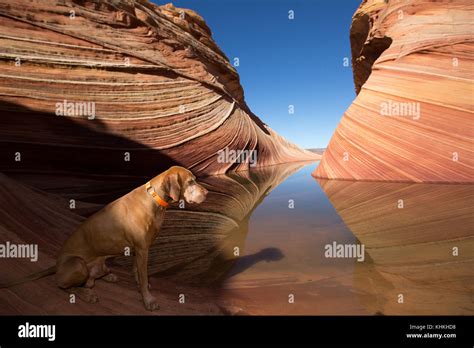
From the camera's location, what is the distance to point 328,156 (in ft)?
43.0

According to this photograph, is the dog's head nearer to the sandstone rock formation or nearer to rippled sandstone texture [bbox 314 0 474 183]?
the sandstone rock formation

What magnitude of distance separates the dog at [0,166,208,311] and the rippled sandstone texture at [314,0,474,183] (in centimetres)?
945

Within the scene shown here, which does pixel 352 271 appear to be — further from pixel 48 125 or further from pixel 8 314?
pixel 48 125

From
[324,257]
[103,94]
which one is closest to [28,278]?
[324,257]

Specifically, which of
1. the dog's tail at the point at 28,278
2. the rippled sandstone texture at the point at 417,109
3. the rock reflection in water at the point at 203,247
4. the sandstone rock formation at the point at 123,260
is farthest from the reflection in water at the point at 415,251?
the rippled sandstone texture at the point at 417,109

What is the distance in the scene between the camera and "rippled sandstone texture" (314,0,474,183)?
9.32 metres

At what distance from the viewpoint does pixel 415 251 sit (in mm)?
3527

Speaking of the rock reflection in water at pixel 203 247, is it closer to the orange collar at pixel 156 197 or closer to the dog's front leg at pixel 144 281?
the dog's front leg at pixel 144 281

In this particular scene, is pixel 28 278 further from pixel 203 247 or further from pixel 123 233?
pixel 203 247

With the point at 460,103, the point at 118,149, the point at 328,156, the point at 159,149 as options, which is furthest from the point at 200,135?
the point at 460,103

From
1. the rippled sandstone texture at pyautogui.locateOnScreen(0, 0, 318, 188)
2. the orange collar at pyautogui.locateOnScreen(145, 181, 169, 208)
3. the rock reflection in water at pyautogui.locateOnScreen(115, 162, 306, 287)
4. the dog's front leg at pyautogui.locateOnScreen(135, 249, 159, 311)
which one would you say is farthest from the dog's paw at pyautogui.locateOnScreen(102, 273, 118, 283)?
the rippled sandstone texture at pyautogui.locateOnScreen(0, 0, 318, 188)

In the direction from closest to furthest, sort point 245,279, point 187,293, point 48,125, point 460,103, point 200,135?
point 187,293 → point 245,279 → point 460,103 → point 48,125 → point 200,135

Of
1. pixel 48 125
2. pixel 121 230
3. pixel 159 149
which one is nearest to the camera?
pixel 121 230
